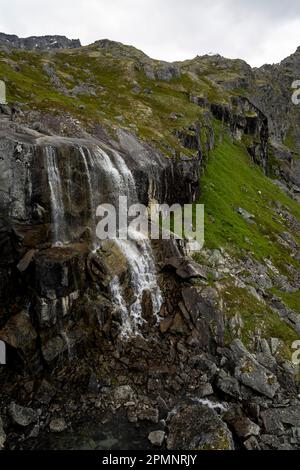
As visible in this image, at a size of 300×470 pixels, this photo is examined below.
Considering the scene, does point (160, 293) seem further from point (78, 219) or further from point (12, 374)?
point (12, 374)

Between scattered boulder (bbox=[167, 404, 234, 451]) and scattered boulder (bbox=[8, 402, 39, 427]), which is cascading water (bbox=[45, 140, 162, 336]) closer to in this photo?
scattered boulder (bbox=[167, 404, 234, 451])

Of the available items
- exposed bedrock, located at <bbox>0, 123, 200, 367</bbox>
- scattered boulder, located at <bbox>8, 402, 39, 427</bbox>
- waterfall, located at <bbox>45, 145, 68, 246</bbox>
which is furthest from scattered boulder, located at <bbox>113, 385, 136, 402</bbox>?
waterfall, located at <bbox>45, 145, 68, 246</bbox>

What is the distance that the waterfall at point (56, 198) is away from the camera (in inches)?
1519

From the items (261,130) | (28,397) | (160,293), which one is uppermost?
(261,130)

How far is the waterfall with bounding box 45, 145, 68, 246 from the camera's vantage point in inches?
1519

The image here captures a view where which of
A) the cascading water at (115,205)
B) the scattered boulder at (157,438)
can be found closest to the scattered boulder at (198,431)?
the scattered boulder at (157,438)

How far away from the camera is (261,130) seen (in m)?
139

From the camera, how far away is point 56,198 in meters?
39.2

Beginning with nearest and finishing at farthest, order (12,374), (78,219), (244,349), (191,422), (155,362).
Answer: (191,422), (12,374), (155,362), (244,349), (78,219)

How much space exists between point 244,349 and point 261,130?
11693cm

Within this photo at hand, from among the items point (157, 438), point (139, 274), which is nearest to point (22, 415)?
point (157, 438)

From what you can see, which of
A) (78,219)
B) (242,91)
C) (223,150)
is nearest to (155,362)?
(78,219)

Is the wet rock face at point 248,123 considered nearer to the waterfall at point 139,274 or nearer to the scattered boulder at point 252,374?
the waterfall at point 139,274

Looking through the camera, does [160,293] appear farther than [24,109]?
No
